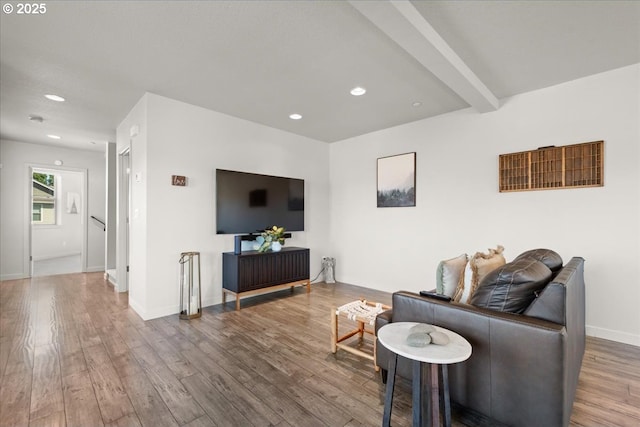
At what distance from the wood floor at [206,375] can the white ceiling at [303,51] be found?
248 centimetres

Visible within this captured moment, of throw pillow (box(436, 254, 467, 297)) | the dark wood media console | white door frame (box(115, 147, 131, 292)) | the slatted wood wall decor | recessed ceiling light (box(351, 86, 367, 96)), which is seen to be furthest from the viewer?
white door frame (box(115, 147, 131, 292))

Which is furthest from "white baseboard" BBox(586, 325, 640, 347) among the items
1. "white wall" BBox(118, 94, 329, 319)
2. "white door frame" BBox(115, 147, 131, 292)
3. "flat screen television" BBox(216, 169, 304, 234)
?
"white door frame" BBox(115, 147, 131, 292)

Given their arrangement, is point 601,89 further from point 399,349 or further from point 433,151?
point 399,349

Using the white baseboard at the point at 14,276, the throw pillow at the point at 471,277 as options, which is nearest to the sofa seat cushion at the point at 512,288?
the throw pillow at the point at 471,277

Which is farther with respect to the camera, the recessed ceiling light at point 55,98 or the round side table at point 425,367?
the recessed ceiling light at point 55,98

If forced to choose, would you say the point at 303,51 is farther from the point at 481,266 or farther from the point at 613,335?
the point at 613,335

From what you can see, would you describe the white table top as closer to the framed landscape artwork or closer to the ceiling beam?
Result: the ceiling beam

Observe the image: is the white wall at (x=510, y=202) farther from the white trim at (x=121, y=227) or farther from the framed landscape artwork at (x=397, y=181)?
the white trim at (x=121, y=227)

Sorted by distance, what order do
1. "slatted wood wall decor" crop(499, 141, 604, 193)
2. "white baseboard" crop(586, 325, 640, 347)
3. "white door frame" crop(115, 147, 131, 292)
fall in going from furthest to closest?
"white door frame" crop(115, 147, 131, 292), "slatted wood wall decor" crop(499, 141, 604, 193), "white baseboard" crop(586, 325, 640, 347)

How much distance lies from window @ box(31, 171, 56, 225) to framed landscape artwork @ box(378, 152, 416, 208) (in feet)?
29.7

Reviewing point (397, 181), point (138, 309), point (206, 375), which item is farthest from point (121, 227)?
point (397, 181)

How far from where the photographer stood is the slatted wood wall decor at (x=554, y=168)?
2842 millimetres

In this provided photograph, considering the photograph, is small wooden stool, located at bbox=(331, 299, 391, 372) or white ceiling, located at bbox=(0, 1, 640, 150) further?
small wooden stool, located at bbox=(331, 299, 391, 372)

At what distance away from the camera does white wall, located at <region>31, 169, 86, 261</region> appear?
24.9 feet
